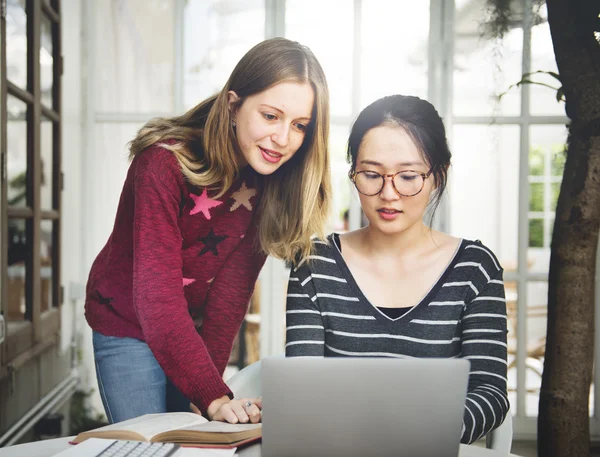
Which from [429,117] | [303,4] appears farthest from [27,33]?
[429,117]

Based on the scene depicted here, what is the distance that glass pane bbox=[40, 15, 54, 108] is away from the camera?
247 cm

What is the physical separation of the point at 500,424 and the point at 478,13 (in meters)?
2.02

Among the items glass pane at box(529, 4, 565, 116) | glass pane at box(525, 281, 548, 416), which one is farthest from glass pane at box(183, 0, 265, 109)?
glass pane at box(525, 281, 548, 416)

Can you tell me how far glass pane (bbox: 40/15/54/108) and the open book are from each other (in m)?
1.88

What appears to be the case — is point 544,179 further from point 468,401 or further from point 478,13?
point 468,401

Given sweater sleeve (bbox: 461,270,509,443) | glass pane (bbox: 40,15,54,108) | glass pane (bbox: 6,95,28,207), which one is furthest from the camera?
glass pane (bbox: 40,15,54,108)

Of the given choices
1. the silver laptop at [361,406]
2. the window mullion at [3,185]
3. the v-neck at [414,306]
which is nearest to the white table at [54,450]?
the silver laptop at [361,406]

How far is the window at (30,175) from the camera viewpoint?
2.06 meters

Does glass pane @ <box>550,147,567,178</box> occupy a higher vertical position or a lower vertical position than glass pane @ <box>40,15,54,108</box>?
lower

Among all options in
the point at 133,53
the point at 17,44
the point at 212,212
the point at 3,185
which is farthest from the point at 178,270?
the point at 133,53

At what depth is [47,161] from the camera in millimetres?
2561

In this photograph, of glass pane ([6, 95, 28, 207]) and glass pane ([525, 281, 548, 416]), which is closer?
glass pane ([6, 95, 28, 207])

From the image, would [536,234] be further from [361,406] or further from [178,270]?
[361,406]

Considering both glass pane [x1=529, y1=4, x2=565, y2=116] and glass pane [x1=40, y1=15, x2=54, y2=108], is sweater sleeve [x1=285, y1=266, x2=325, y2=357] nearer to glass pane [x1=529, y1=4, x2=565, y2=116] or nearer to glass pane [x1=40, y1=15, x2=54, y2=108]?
glass pane [x1=40, y1=15, x2=54, y2=108]
